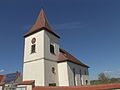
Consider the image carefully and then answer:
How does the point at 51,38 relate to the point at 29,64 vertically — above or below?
above

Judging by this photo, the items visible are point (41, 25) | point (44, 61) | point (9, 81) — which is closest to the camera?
point (44, 61)

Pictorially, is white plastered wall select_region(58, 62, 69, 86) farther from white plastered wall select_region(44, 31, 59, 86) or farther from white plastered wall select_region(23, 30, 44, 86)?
white plastered wall select_region(23, 30, 44, 86)

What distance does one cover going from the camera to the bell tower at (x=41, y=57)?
16641mm

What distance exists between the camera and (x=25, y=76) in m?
18.3

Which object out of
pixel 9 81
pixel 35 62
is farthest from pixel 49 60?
pixel 9 81

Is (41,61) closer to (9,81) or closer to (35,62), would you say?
(35,62)

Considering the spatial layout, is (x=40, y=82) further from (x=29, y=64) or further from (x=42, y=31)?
(x=42, y=31)

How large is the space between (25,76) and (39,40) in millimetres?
6013

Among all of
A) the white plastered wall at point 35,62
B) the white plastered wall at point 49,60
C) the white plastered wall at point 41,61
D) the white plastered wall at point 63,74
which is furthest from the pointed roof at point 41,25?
the white plastered wall at point 63,74

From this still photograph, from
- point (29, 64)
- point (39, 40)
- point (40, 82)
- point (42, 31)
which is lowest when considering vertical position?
point (40, 82)

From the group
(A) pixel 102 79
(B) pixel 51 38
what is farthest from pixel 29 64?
(A) pixel 102 79

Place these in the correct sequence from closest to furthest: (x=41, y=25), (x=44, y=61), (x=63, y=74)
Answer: (x=44, y=61) → (x=63, y=74) → (x=41, y=25)

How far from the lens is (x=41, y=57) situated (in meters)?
17.2

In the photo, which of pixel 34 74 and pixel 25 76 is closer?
pixel 34 74
